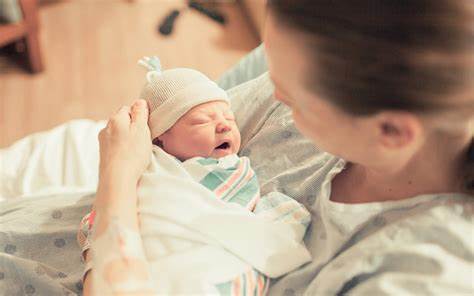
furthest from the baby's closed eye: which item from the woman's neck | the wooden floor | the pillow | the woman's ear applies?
the wooden floor

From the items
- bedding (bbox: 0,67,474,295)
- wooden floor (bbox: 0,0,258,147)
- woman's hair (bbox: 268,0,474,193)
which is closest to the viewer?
woman's hair (bbox: 268,0,474,193)

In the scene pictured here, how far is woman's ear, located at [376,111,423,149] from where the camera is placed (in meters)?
0.69

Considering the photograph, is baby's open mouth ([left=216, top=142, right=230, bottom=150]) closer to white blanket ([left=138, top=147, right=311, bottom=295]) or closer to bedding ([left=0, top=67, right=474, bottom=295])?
bedding ([left=0, top=67, right=474, bottom=295])

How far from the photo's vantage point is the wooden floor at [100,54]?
95.3 inches

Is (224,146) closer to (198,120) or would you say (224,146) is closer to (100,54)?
(198,120)

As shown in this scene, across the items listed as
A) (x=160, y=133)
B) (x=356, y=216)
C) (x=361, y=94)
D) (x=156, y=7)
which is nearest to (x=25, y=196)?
(x=160, y=133)

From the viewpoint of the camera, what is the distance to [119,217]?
2.85ft

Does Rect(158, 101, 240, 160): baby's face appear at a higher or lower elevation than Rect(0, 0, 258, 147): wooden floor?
higher

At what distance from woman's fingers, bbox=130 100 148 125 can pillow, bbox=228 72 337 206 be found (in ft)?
0.72

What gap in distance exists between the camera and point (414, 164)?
2.71 feet

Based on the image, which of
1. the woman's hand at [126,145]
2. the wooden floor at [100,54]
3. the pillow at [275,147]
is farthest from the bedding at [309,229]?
the wooden floor at [100,54]

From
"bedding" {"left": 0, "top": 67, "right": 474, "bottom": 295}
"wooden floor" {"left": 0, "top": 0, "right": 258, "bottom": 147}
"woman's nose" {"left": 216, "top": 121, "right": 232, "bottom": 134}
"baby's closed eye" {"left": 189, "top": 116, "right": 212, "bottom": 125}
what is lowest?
"wooden floor" {"left": 0, "top": 0, "right": 258, "bottom": 147}

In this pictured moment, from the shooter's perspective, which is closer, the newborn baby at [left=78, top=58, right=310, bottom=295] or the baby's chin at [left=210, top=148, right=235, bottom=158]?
the newborn baby at [left=78, top=58, right=310, bottom=295]

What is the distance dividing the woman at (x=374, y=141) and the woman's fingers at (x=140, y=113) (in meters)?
0.10
